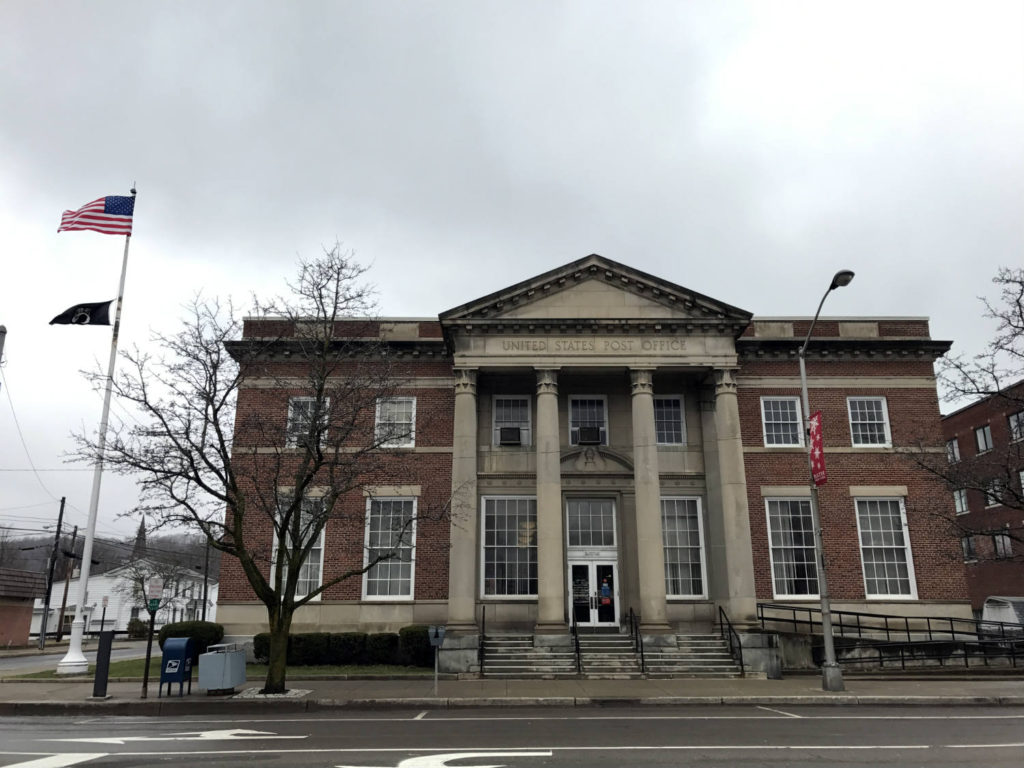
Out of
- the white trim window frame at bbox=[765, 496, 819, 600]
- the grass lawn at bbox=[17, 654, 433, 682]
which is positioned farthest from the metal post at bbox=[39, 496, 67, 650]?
the white trim window frame at bbox=[765, 496, 819, 600]

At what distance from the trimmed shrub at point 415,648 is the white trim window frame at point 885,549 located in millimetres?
15063

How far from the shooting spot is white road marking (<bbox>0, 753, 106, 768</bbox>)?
910 centimetres

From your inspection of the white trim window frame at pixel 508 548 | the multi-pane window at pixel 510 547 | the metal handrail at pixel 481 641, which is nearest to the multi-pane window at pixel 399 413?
the white trim window frame at pixel 508 548

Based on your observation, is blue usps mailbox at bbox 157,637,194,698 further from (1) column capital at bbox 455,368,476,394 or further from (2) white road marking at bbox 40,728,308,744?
(1) column capital at bbox 455,368,476,394

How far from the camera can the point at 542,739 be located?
449 inches

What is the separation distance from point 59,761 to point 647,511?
55.7 feet

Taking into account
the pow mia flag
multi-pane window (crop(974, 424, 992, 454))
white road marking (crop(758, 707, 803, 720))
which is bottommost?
white road marking (crop(758, 707, 803, 720))

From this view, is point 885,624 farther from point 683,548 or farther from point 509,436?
point 509,436

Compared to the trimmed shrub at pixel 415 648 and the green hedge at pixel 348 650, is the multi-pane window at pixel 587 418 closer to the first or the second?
the trimmed shrub at pixel 415 648

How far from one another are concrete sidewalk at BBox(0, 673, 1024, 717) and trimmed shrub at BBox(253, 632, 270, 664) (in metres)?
3.63

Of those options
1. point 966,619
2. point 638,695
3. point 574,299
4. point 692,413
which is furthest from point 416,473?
point 966,619

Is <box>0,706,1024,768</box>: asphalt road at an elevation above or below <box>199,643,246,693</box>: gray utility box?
below

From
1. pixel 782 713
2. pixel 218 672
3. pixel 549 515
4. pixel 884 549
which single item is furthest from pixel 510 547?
pixel 884 549

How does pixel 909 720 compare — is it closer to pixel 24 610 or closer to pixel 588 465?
pixel 588 465
